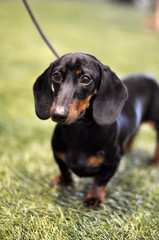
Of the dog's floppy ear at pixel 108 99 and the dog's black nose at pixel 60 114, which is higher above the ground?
the dog's black nose at pixel 60 114

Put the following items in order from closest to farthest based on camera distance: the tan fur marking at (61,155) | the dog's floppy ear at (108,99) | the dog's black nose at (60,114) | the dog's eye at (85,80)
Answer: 1. the dog's black nose at (60,114)
2. the dog's eye at (85,80)
3. the dog's floppy ear at (108,99)
4. the tan fur marking at (61,155)

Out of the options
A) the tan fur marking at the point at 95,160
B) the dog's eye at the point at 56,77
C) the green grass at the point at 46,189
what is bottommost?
the green grass at the point at 46,189

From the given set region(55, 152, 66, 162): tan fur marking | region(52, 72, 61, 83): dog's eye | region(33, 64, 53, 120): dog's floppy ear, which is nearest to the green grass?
region(55, 152, 66, 162): tan fur marking

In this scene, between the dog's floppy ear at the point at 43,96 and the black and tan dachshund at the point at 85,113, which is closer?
the black and tan dachshund at the point at 85,113

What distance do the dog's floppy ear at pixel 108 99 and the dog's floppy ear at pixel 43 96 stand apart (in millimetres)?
386

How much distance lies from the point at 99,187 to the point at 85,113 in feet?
2.36

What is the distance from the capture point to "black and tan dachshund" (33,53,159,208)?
197 centimetres

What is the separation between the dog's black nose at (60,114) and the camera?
1.80m

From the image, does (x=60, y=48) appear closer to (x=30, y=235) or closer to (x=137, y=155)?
(x=137, y=155)

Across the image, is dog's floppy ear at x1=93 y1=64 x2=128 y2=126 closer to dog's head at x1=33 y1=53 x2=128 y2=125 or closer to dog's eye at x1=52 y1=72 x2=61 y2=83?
dog's head at x1=33 y1=53 x2=128 y2=125

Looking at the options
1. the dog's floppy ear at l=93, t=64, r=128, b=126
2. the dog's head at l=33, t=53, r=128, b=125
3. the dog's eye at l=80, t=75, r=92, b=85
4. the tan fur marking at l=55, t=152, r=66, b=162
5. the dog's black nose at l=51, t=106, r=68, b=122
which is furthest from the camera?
the tan fur marking at l=55, t=152, r=66, b=162

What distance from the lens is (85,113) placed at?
2252 millimetres

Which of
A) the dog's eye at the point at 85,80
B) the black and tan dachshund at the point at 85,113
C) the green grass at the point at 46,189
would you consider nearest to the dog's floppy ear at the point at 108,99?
the black and tan dachshund at the point at 85,113

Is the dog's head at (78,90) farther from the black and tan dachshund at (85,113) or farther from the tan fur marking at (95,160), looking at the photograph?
the tan fur marking at (95,160)
